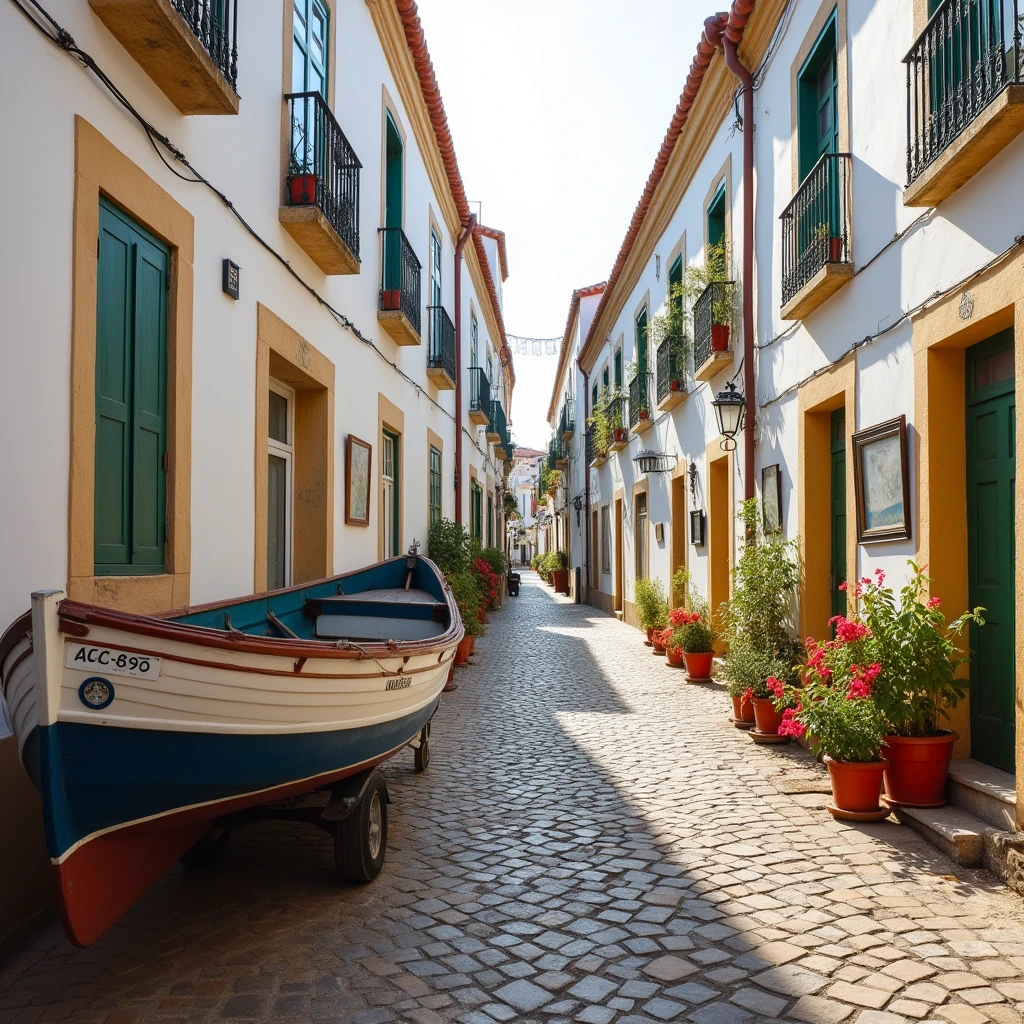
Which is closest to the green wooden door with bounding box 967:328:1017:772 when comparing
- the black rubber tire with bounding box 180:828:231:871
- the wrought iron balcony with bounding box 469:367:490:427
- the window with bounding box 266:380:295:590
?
the black rubber tire with bounding box 180:828:231:871

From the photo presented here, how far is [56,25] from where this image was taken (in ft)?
11.3

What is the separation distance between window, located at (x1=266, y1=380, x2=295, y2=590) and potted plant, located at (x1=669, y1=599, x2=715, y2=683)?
4617 mm

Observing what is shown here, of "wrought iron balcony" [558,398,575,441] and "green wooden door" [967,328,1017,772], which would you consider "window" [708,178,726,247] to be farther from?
"wrought iron balcony" [558,398,575,441]

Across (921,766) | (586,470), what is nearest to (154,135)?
(921,766)

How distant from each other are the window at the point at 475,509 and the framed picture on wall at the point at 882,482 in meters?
11.6

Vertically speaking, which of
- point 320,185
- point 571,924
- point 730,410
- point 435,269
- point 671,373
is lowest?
point 571,924

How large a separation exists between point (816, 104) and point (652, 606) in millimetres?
7025

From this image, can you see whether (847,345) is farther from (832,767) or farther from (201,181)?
(201,181)

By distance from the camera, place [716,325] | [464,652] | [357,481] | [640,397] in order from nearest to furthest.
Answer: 1. [357,481]
2. [716,325]
3. [464,652]
4. [640,397]

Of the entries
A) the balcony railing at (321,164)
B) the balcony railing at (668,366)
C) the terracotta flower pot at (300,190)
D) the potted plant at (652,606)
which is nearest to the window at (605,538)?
the potted plant at (652,606)

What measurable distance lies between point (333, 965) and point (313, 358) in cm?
478

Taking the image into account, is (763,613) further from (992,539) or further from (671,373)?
(671,373)

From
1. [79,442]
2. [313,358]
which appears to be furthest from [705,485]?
[79,442]

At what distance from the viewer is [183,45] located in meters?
3.95
